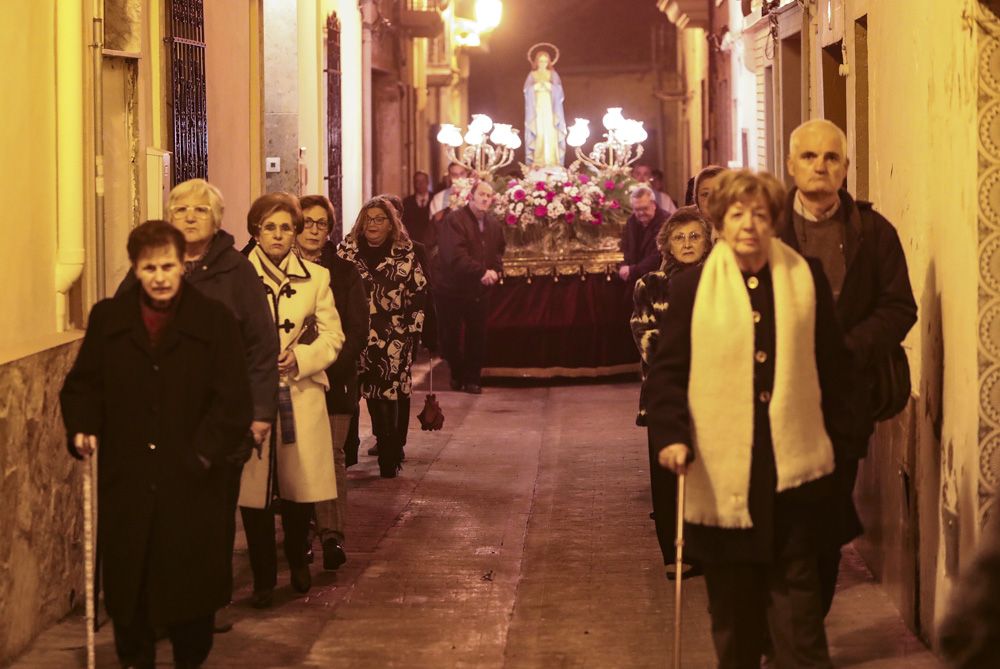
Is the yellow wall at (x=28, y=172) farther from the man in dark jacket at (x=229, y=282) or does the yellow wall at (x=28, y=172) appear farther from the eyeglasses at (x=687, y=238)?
the eyeglasses at (x=687, y=238)

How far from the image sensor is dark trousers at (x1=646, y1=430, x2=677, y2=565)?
27.1 feet

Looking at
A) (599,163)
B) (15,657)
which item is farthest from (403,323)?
(599,163)

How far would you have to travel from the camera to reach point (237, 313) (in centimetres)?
731

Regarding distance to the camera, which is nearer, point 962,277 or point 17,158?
point 962,277

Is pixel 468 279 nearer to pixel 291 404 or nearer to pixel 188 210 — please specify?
pixel 291 404

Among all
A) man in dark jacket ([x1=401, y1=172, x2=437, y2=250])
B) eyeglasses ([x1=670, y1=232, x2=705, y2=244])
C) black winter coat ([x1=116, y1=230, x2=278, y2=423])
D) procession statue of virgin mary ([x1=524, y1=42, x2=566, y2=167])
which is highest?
procession statue of virgin mary ([x1=524, y1=42, x2=566, y2=167])

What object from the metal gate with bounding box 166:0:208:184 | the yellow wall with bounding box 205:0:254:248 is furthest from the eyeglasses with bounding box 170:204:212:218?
the yellow wall with bounding box 205:0:254:248

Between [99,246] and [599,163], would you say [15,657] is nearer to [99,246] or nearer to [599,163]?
[99,246]

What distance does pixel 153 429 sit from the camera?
20.5 ft

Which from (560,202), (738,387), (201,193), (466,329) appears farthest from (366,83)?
(738,387)

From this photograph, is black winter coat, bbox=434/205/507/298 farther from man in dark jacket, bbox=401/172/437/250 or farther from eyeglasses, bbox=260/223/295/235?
eyeglasses, bbox=260/223/295/235

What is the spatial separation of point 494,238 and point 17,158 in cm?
968

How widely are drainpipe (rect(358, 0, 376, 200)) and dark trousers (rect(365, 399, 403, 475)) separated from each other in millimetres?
10768

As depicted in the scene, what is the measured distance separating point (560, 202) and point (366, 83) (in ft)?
17.9
